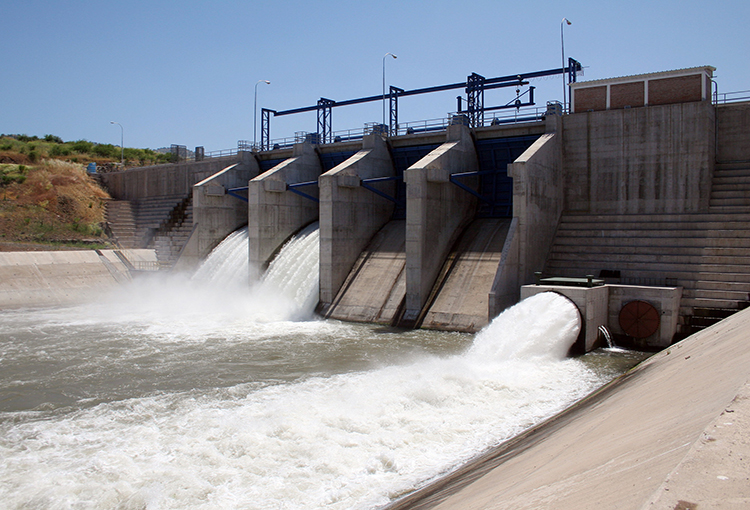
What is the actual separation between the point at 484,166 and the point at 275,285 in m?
10.8

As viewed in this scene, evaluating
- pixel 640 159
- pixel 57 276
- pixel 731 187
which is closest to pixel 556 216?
pixel 640 159

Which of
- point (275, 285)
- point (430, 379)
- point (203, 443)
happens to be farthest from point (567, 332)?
point (275, 285)

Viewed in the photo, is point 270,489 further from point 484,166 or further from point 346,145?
point 346,145

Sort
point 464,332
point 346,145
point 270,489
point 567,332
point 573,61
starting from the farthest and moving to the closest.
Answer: point 346,145 < point 573,61 < point 464,332 < point 567,332 < point 270,489

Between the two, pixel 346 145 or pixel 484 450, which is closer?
pixel 484 450

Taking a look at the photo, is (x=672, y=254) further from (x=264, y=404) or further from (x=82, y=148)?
(x=82, y=148)

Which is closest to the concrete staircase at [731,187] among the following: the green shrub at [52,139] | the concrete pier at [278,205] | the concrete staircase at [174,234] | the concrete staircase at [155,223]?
the concrete pier at [278,205]

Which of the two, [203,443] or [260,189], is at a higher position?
[260,189]

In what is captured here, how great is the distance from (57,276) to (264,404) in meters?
22.9

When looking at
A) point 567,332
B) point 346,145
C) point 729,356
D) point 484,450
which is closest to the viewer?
point 729,356

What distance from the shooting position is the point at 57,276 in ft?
98.2

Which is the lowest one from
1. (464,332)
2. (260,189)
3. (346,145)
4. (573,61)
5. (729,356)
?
(464,332)

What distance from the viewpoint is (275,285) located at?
26.8m

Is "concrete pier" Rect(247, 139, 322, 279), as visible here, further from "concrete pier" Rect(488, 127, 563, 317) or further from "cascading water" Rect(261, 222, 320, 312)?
"concrete pier" Rect(488, 127, 563, 317)
